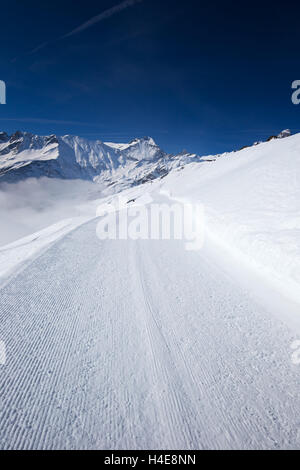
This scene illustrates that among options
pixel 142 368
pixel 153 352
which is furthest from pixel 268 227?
pixel 142 368

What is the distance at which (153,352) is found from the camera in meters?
2.63

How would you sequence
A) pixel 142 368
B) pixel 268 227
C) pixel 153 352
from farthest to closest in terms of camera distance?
pixel 268 227 → pixel 153 352 → pixel 142 368

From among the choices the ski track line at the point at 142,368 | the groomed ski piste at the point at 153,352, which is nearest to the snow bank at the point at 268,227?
the groomed ski piste at the point at 153,352

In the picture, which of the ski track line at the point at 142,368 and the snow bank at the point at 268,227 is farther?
the snow bank at the point at 268,227

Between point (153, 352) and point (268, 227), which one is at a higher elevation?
point (268, 227)

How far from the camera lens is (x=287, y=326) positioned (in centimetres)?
308

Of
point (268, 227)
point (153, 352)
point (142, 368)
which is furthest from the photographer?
point (268, 227)

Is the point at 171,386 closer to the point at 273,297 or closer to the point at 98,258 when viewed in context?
the point at 273,297

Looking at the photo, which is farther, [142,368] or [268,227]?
[268,227]

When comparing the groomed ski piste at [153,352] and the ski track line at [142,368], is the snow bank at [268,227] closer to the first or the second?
the groomed ski piste at [153,352]

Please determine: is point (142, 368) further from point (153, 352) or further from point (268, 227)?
point (268, 227)

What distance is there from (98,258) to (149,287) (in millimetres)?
2115

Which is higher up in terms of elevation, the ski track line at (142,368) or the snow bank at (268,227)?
the snow bank at (268,227)

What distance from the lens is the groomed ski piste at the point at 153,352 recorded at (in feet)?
6.06
